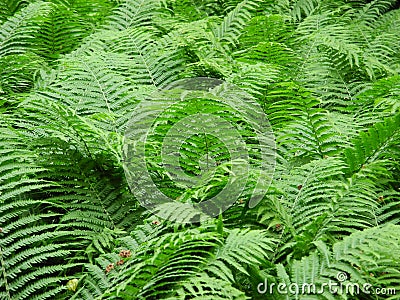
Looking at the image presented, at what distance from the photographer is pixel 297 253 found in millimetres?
1872

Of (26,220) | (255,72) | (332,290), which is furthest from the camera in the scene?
(255,72)

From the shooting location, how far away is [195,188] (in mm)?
1999

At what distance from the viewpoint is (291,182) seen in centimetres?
217

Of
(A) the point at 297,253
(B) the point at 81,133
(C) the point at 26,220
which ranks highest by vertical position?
(B) the point at 81,133

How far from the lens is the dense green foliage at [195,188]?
1.74 meters

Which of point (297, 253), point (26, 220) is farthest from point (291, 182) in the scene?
point (26, 220)

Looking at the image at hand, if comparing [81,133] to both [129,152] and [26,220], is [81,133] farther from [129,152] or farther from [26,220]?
[26,220]

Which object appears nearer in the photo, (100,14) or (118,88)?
(118,88)

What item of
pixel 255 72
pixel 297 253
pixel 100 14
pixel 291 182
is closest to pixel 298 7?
pixel 100 14

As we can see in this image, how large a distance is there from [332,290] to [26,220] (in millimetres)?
1126

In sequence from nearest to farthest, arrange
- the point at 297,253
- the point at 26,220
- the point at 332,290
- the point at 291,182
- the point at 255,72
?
the point at 332,290 < the point at 297,253 < the point at 26,220 < the point at 291,182 < the point at 255,72

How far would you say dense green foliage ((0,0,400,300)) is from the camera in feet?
5.70

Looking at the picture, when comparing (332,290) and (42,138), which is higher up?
(42,138)

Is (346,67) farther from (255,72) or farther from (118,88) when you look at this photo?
(118,88)
